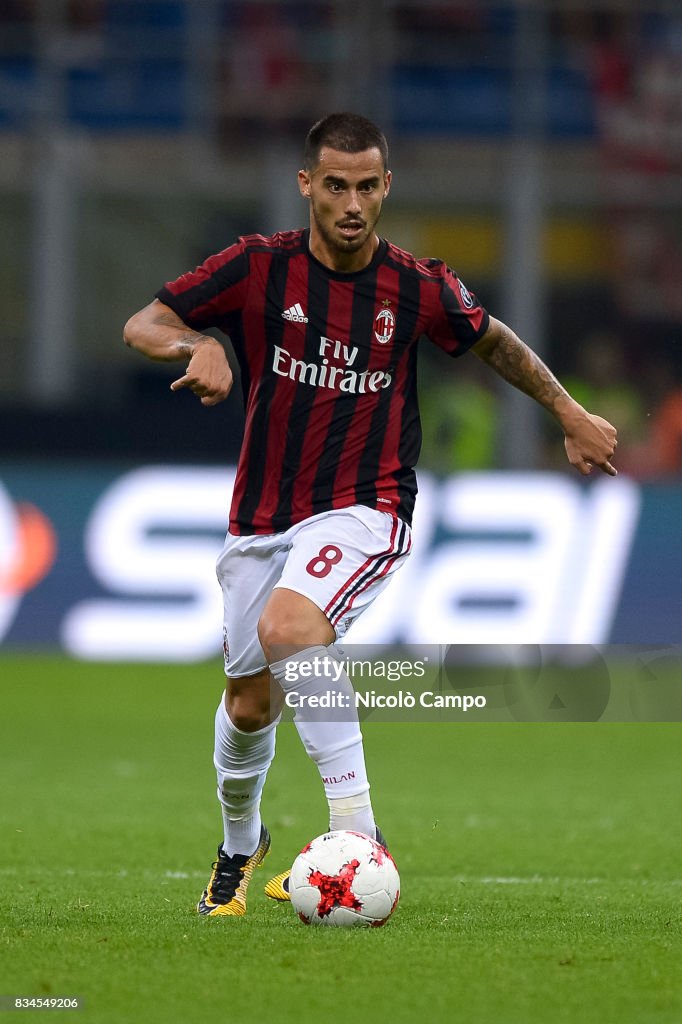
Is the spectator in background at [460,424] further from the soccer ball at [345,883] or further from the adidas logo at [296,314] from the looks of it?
the soccer ball at [345,883]

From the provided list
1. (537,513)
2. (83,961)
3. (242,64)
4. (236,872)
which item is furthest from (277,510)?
(242,64)

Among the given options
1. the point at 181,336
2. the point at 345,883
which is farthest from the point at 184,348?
the point at 345,883

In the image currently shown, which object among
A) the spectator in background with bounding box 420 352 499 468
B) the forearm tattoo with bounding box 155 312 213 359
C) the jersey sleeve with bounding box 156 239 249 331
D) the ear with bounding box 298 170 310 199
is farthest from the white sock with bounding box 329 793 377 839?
the spectator in background with bounding box 420 352 499 468

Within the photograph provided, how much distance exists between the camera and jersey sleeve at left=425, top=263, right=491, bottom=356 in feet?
15.7

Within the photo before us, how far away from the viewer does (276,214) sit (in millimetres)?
16453

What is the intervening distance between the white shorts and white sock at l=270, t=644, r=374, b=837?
0.54ft

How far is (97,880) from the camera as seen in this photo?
530 cm

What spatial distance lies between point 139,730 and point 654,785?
318cm

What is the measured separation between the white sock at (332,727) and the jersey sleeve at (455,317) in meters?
1.05

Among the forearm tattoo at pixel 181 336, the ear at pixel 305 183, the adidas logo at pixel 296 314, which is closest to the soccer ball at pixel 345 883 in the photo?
the forearm tattoo at pixel 181 336

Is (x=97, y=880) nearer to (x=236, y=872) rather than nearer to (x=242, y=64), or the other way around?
(x=236, y=872)

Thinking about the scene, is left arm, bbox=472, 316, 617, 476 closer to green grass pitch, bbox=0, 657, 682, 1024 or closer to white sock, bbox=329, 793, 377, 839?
white sock, bbox=329, 793, 377, 839

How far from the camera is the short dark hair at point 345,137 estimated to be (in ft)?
14.8

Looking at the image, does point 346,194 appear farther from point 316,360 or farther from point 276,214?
point 276,214
